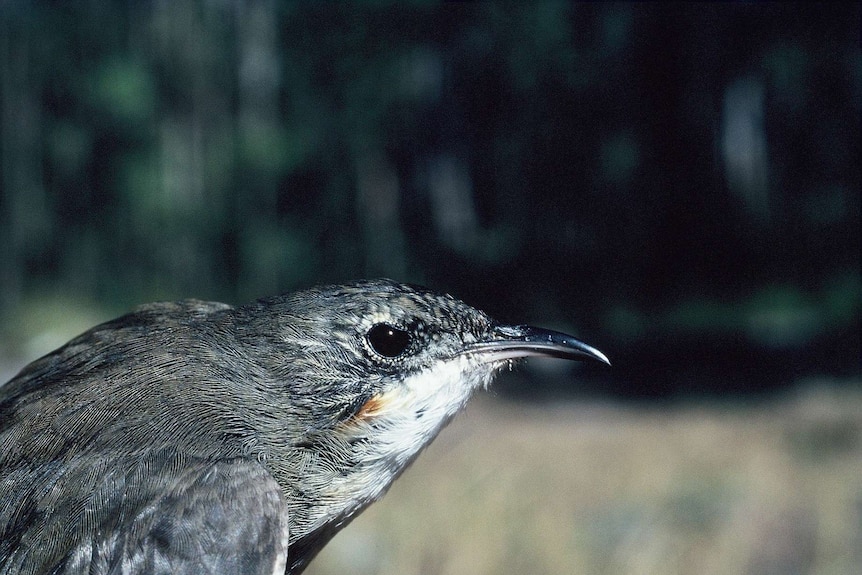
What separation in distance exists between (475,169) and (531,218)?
1513 millimetres

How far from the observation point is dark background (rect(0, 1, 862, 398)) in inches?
416

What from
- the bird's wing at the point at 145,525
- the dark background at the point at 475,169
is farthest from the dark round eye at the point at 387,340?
the dark background at the point at 475,169

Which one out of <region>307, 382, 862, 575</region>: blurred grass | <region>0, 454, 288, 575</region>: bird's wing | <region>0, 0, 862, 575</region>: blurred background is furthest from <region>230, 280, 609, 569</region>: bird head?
<region>0, 0, 862, 575</region>: blurred background

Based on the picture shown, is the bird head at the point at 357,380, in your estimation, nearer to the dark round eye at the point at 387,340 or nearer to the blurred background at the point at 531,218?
the dark round eye at the point at 387,340

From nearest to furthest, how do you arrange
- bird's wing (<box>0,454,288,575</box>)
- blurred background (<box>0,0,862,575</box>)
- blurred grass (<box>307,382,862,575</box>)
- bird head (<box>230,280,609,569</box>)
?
bird's wing (<box>0,454,288,575</box>) < bird head (<box>230,280,609,569</box>) < blurred grass (<box>307,382,862,575</box>) < blurred background (<box>0,0,862,575</box>)

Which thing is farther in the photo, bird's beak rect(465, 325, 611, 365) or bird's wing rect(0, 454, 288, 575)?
bird's beak rect(465, 325, 611, 365)

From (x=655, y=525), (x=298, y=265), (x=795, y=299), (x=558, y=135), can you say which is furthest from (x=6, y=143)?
(x=655, y=525)

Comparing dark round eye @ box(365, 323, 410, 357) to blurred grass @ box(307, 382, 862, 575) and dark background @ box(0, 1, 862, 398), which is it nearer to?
blurred grass @ box(307, 382, 862, 575)

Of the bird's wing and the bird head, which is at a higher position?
the bird head

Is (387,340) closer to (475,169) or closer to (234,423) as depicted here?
(234,423)

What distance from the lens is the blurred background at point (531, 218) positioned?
5.25 m

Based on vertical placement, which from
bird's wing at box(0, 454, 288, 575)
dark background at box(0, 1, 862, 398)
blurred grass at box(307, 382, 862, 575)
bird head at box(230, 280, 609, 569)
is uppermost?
dark background at box(0, 1, 862, 398)

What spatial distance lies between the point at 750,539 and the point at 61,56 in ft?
65.8

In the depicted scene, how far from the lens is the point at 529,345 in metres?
2.58
